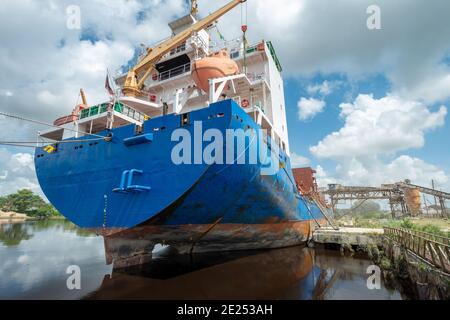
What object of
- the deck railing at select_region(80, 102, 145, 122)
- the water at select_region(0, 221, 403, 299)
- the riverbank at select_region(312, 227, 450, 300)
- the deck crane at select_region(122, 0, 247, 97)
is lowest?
the water at select_region(0, 221, 403, 299)

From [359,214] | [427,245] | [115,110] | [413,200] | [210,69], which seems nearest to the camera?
[427,245]

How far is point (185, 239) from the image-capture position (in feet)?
33.3

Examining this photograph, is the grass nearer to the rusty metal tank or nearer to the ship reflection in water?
the ship reflection in water

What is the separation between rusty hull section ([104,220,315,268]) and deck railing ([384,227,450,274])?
5382 mm

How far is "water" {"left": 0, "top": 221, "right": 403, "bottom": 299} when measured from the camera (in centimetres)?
708

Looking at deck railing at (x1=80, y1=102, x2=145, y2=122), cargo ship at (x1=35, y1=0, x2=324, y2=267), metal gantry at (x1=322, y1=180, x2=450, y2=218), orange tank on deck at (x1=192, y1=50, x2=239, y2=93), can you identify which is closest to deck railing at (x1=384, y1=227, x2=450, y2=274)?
cargo ship at (x1=35, y1=0, x2=324, y2=267)

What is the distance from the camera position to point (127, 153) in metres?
9.27

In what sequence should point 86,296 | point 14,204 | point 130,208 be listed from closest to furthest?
1. point 86,296
2. point 130,208
3. point 14,204

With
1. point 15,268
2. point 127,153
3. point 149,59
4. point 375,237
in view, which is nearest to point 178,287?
point 127,153

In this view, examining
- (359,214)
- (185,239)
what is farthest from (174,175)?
(359,214)

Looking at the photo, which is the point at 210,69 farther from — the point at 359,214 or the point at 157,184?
the point at 359,214

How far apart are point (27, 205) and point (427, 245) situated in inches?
3341
